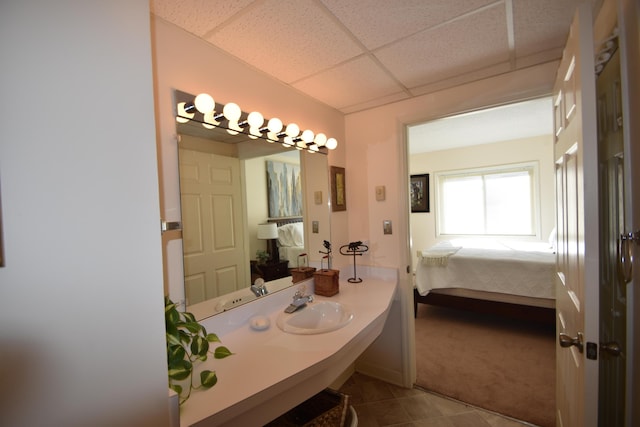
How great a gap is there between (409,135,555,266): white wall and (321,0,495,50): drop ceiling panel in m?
2.87

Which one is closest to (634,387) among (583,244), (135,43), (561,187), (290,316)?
(583,244)

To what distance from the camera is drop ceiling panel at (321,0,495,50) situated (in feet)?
3.43

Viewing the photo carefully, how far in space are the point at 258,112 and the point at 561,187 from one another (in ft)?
5.01

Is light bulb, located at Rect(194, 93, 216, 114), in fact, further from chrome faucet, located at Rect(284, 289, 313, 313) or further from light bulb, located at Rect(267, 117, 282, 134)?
chrome faucet, located at Rect(284, 289, 313, 313)

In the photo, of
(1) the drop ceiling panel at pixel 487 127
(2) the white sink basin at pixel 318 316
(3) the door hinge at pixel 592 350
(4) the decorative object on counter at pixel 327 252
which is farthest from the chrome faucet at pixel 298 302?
(1) the drop ceiling panel at pixel 487 127

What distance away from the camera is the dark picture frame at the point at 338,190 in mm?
2086

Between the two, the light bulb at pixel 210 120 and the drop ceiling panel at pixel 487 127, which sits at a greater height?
the drop ceiling panel at pixel 487 127

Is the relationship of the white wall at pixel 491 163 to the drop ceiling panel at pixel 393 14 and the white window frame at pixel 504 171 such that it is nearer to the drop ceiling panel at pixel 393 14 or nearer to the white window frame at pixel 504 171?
the white window frame at pixel 504 171

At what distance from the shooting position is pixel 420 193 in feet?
16.8

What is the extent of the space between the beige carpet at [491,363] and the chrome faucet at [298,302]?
127 cm

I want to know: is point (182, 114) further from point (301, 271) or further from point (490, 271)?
point (490, 271)

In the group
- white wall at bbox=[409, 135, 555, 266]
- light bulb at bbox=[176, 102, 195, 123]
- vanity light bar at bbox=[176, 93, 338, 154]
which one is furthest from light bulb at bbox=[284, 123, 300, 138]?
white wall at bbox=[409, 135, 555, 266]

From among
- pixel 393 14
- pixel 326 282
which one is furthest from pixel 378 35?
pixel 326 282

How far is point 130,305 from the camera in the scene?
54 centimetres
